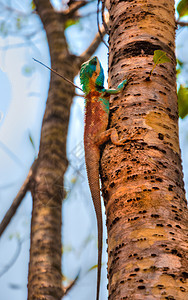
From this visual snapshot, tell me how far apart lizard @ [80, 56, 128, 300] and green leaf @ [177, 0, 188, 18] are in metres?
0.71

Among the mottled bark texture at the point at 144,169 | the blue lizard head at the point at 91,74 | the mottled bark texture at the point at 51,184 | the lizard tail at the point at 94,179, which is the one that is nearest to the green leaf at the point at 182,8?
the mottled bark texture at the point at 144,169

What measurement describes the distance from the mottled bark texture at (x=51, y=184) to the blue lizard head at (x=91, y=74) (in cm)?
89

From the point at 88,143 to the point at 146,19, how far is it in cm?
74

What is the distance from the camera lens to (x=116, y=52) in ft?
6.50

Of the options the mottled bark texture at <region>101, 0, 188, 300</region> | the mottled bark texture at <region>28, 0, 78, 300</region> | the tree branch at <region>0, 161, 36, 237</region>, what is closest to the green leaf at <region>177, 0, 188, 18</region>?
the mottled bark texture at <region>101, 0, 188, 300</region>

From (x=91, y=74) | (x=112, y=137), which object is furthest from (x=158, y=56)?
(x=91, y=74)

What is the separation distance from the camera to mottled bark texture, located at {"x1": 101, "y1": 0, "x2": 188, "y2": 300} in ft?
→ 3.97

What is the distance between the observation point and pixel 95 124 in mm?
2217

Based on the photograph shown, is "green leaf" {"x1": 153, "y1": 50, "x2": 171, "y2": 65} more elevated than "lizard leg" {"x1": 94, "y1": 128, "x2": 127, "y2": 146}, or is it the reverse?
"green leaf" {"x1": 153, "y1": 50, "x2": 171, "y2": 65}

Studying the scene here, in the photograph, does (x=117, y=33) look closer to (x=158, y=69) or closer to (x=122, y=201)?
(x=158, y=69)

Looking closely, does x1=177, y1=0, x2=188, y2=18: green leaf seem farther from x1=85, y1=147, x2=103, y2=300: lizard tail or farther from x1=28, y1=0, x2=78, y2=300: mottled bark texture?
x1=28, y1=0, x2=78, y2=300: mottled bark texture

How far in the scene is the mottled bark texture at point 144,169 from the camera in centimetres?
121

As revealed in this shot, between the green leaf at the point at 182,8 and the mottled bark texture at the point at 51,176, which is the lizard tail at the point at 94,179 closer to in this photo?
the mottled bark texture at the point at 51,176

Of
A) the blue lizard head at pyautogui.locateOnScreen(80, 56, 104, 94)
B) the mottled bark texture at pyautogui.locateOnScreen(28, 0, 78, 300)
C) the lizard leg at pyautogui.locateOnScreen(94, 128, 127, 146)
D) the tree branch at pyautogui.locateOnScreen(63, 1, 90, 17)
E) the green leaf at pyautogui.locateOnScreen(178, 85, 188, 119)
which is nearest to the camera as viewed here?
the lizard leg at pyautogui.locateOnScreen(94, 128, 127, 146)
